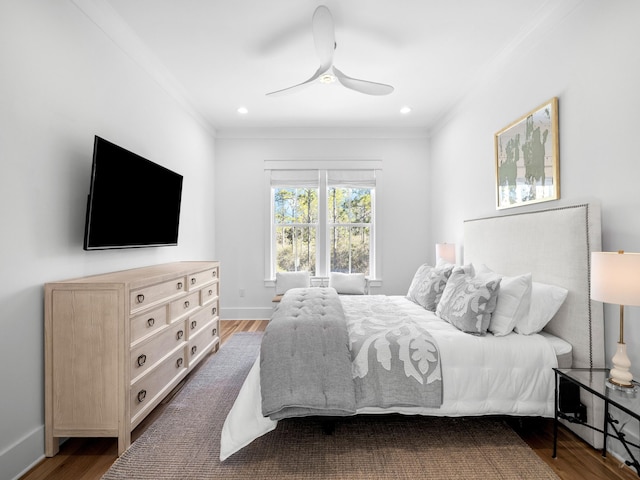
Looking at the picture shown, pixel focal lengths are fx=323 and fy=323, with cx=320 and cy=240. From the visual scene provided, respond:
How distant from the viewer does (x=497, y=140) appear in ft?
9.90

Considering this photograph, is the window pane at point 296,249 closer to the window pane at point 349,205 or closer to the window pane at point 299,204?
the window pane at point 299,204

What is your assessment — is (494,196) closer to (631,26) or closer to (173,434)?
(631,26)

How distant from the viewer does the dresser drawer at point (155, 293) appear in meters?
1.98

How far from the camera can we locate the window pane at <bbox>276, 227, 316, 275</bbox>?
4949 mm

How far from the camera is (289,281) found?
4.52 metres

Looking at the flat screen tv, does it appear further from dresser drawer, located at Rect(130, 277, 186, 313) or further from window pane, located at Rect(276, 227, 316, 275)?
window pane, located at Rect(276, 227, 316, 275)

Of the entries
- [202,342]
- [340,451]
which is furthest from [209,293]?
[340,451]

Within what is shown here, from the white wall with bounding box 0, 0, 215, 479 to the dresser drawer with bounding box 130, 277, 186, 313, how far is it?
0.47m

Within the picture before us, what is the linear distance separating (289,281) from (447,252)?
2.10 m

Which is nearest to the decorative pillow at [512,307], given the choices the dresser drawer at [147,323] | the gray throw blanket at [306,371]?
the gray throw blanket at [306,371]

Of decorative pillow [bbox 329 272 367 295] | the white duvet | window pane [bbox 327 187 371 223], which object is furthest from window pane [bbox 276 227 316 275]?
the white duvet

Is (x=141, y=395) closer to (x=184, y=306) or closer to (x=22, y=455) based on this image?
(x=22, y=455)

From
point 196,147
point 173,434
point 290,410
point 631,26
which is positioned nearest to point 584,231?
point 631,26

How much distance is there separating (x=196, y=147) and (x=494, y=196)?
3.52m
